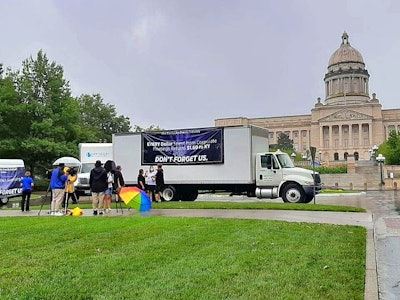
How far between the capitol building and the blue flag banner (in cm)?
10442

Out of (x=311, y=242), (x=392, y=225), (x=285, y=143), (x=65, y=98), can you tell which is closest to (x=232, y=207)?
(x=392, y=225)

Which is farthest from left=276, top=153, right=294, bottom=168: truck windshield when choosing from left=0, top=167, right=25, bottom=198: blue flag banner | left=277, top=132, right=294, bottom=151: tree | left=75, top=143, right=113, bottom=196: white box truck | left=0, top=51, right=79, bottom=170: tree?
left=277, top=132, right=294, bottom=151: tree

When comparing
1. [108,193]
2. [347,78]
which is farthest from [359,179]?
[347,78]

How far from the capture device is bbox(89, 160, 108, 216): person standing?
15.6 meters

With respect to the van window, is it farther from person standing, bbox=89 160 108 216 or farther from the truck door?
person standing, bbox=89 160 108 216

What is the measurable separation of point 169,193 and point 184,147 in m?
2.42

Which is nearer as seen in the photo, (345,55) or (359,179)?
(359,179)

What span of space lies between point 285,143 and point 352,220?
122761 millimetres

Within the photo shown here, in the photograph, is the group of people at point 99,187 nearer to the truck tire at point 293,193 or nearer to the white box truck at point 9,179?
the truck tire at point 293,193

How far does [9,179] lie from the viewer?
28.0 m

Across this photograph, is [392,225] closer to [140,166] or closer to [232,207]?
[232,207]

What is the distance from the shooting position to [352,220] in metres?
13.6

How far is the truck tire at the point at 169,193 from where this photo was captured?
23266mm

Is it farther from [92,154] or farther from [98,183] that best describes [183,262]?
[92,154]
